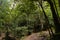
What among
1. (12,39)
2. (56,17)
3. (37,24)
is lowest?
(12,39)

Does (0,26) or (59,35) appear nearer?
(59,35)

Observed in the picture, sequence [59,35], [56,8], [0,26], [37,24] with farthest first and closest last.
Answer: [37,24], [0,26], [56,8], [59,35]

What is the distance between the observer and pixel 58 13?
37.0 feet

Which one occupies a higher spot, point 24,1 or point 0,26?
point 24,1

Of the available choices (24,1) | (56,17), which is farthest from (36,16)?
(56,17)

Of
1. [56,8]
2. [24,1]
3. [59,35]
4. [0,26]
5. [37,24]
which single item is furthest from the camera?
[37,24]

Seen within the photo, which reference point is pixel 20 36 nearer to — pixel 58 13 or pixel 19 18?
pixel 19 18

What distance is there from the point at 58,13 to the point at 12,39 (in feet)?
22.0

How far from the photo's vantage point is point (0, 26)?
53.5 feet

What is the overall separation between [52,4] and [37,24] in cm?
690

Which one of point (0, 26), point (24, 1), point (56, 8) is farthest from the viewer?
point (0, 26)

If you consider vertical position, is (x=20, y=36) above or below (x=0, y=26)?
below

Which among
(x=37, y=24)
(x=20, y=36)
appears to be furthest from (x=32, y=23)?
(x=20, y=36)

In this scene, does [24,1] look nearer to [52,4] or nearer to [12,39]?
[52,4]
